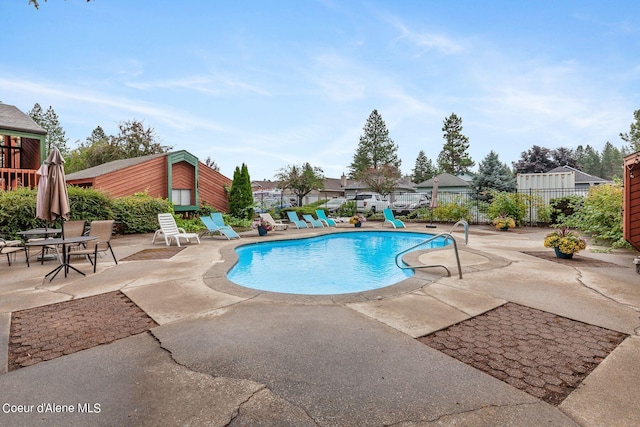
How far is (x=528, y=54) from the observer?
471 inches

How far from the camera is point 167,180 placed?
1675 centimetres

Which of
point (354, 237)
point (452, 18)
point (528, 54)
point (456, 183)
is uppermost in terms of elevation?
point (452, 18)

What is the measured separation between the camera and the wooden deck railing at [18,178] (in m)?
12.2

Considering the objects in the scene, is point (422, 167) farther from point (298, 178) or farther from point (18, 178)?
point (18, 178)

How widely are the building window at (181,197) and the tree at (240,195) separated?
7.58 ft

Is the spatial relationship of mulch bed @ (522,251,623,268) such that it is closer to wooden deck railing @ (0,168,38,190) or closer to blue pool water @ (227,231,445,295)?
blue pool water @ (227,231,445,295)

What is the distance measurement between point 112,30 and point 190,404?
43.4 ft

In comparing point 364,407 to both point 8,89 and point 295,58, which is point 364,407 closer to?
point 295,58

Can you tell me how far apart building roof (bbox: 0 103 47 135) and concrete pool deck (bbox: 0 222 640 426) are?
432 inches

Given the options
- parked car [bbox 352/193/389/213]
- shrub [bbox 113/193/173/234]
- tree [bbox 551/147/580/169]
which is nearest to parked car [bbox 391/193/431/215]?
parked car [bbox 352/193/389/213]

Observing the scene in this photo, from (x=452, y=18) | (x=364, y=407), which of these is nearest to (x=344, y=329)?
(x=364, y=407)

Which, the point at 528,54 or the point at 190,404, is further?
the point at 528,54

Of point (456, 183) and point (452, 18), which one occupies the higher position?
point (452, 18)

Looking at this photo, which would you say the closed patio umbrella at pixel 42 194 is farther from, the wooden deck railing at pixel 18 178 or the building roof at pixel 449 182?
the building roof at pixel 449 182
